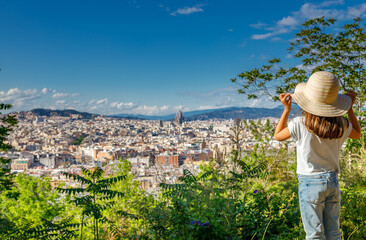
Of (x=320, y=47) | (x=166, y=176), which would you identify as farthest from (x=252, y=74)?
(x=166, y=176)

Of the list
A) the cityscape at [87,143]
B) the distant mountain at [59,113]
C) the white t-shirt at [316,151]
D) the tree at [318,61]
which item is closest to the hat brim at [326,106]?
the white t-shirt at [316,151]

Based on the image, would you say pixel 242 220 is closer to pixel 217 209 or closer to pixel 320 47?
pixel 217 209

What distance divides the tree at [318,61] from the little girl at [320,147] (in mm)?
4711

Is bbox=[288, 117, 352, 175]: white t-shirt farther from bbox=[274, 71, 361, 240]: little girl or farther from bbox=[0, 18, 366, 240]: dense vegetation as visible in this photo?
bbox=[0, 18, 366, 240]: dense vegetation

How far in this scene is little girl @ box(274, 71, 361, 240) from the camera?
150 centimetres

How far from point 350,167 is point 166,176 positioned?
9.80ft

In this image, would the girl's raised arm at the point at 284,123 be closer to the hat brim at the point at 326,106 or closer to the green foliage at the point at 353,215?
the hat brim at the point at 326,106

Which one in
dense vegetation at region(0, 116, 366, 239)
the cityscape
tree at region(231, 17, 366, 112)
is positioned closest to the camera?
dense vegetation at region(0, 116, 366, 239)

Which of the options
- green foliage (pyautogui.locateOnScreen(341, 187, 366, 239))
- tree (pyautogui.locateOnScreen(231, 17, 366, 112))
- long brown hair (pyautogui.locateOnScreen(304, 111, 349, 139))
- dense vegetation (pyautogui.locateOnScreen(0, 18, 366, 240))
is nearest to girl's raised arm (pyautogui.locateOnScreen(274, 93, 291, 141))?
long brown hair (pyautogui.locateOnScreen(304, 111, 349, 139))

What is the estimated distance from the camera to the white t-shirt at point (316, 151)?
1.54 metres

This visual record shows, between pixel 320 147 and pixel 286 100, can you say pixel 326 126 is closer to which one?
pixel 320 147

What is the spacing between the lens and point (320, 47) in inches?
241

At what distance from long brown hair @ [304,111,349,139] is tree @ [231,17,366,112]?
4.70 m

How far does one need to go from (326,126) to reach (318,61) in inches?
211
